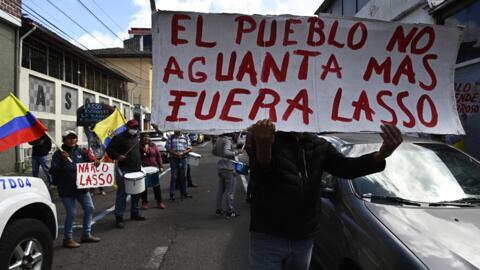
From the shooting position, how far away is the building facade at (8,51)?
47.6 feet

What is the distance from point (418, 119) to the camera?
2875mm

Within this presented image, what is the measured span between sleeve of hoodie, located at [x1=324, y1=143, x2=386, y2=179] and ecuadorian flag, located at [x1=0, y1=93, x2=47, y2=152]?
3.39 m

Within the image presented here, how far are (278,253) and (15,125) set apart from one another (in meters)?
3.54

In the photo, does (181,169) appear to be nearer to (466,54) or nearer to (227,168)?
(227,168)

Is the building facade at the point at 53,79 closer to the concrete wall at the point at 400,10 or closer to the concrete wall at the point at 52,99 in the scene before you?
the concrete wall at the point at 52,99

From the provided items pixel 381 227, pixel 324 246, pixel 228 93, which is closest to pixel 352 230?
pixel 381 227

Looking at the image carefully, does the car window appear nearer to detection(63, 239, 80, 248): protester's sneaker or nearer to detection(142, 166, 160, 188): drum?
detection(63, 239, 80, 248): protester's sneaker

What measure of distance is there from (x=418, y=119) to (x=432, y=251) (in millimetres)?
849

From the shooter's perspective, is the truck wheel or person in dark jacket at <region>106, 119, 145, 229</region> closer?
the truck wheel

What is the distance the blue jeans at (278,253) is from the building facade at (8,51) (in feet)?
46.4

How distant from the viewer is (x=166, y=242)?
629cm

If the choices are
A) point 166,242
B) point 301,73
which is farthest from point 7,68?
point 301,73

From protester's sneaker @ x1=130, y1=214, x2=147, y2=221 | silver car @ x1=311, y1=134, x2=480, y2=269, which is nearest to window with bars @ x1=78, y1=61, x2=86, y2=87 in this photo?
protester's sneaker @ x1=130, y1=214, x2=147, y2=221

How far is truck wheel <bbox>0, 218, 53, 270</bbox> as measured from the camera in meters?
3.71
